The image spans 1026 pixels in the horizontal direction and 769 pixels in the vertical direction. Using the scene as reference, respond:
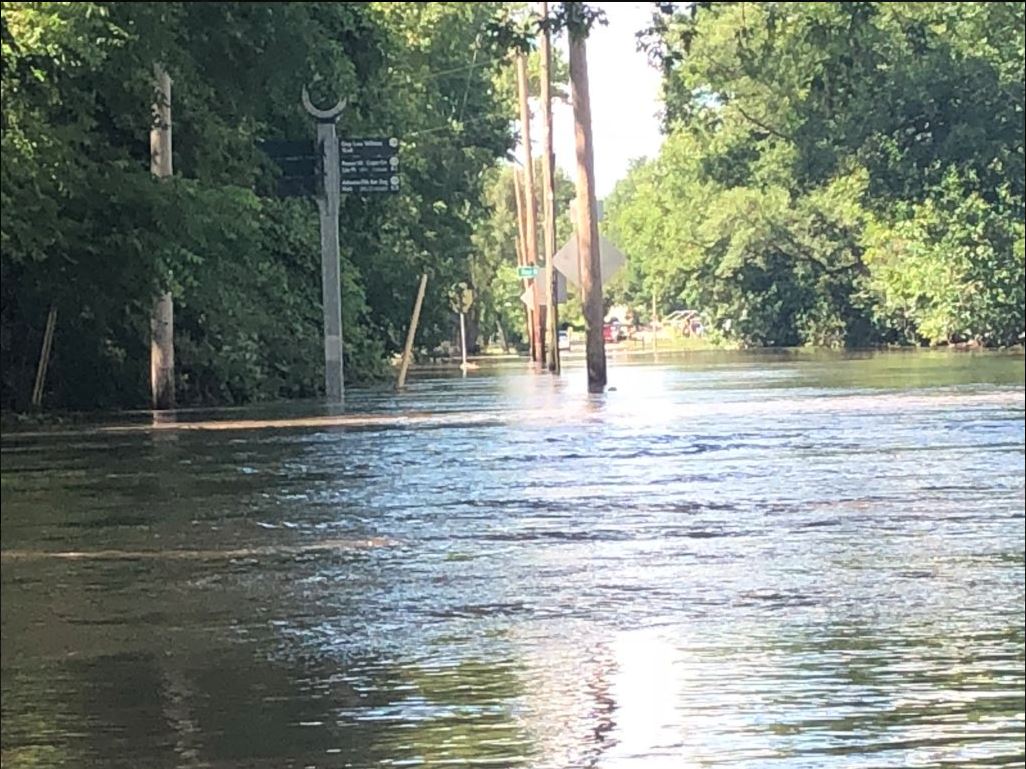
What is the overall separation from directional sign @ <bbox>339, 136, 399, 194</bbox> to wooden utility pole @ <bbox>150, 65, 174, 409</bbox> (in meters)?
3.56

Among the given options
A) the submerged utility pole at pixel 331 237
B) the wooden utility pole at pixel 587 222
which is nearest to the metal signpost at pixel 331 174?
the submerged utility pole at pixel 331 237

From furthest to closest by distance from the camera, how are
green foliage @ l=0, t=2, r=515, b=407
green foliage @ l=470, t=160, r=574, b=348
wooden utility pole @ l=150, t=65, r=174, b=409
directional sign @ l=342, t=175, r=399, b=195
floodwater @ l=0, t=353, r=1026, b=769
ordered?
1. green foliage @ l=470, t=160, r=574, b=348
2. directional sign @ l=342, t=175, r=399, b=195
3. wooden utility pole @ l=150, t=65, r=174, b=409
4. green foliage @ l=0, t=2, r=515, b=407
5. floodwater @ l=0, t=353, r=1026, b=769

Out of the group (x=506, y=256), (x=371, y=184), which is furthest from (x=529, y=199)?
(x=506, y=256)

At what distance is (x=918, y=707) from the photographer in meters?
6.30

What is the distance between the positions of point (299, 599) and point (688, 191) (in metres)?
69.5

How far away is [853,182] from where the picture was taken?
60.8 meters

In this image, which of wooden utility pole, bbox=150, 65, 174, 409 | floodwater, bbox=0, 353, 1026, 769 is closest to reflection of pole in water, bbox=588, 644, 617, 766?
floodwater, bbox=0, 353, 1026, 769

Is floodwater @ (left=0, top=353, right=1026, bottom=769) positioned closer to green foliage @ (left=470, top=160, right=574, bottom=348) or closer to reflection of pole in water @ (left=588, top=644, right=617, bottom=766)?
reflection of pole in water @ (left=588, top=644, right=617, bottom=766)

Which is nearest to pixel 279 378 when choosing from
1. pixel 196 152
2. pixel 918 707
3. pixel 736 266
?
pixel 196 152

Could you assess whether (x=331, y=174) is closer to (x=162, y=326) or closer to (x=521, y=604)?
(x=162, y=326)

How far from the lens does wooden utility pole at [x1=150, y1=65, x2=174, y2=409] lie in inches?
976

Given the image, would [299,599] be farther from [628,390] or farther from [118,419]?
[628,390]

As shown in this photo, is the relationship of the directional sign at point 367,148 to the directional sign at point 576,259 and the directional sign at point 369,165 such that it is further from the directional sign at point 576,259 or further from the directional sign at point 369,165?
the directional sign at point 576,259

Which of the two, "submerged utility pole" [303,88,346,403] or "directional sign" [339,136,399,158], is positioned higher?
"directional sign" [339,136,399,158]
